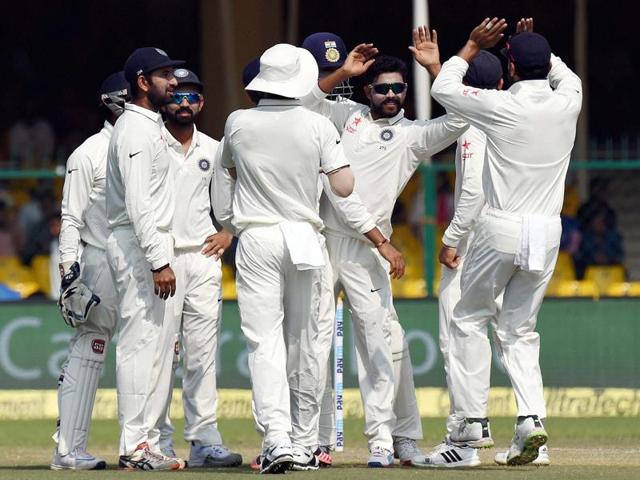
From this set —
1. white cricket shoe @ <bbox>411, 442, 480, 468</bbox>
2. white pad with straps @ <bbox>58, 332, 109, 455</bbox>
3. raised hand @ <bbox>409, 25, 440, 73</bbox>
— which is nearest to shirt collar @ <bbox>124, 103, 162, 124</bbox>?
white pad with straps @ <bbox>58, 332, 109, 455</bbox>

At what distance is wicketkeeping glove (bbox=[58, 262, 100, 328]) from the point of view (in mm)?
9297

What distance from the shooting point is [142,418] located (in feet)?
30.2

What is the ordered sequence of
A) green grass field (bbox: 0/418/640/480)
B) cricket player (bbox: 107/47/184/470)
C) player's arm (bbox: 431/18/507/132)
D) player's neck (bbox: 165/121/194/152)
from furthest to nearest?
player's neck (bbox: 165/121/194/152), cricket player (bbox: 107/47/184/470), player's arm (bbox: 431/18/507/132), green grass field (bbox: 0/418/640/480)

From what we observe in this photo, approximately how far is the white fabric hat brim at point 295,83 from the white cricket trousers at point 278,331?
740 mm

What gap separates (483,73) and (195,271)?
6.94 ft

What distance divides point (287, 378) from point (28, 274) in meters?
7.67

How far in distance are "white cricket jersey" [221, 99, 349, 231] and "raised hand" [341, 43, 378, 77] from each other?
510 mm

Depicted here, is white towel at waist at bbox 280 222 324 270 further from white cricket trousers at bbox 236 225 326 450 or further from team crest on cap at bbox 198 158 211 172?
team crest on cap at bbox 198 158 211 172

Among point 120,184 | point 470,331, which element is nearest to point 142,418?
point 120,184

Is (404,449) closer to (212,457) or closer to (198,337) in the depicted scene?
(212,457)

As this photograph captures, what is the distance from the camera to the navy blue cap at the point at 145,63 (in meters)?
9.31

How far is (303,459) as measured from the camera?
29.1 feet

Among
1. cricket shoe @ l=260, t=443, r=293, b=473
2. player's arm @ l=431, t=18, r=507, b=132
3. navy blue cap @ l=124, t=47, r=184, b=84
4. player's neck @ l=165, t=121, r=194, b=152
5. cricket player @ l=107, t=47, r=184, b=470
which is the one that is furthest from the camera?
player's neck @ l=165, t=121, r=194, b=152

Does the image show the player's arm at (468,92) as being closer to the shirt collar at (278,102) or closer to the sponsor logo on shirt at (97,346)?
the shirt collar at (278,102)
